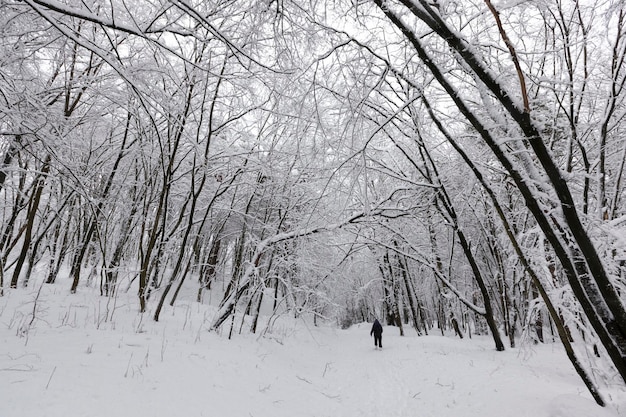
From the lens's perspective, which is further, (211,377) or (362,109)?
(211,377)

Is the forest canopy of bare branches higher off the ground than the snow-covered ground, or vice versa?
the forest canopy of bare branches

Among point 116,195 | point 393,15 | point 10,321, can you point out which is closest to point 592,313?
point 393,15

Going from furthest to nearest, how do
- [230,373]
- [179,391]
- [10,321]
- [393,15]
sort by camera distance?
[230,373], [10,321], [179,391], [393,15]

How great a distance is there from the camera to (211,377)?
472 centimetres

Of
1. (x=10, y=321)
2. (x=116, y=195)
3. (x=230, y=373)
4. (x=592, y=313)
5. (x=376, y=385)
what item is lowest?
(x=376, y=385)

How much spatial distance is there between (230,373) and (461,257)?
19590 mm

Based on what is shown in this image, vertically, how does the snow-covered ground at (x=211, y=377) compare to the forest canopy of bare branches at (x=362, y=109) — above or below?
below

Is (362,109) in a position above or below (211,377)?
above

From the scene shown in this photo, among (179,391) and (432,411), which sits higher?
(179,391)

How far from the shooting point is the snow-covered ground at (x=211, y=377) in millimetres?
3229

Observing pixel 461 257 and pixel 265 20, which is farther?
pixel 461 257

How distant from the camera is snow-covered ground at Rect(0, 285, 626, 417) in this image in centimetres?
323

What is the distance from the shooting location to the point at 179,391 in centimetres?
394

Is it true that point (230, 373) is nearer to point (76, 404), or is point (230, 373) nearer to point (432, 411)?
point (76, 404)
